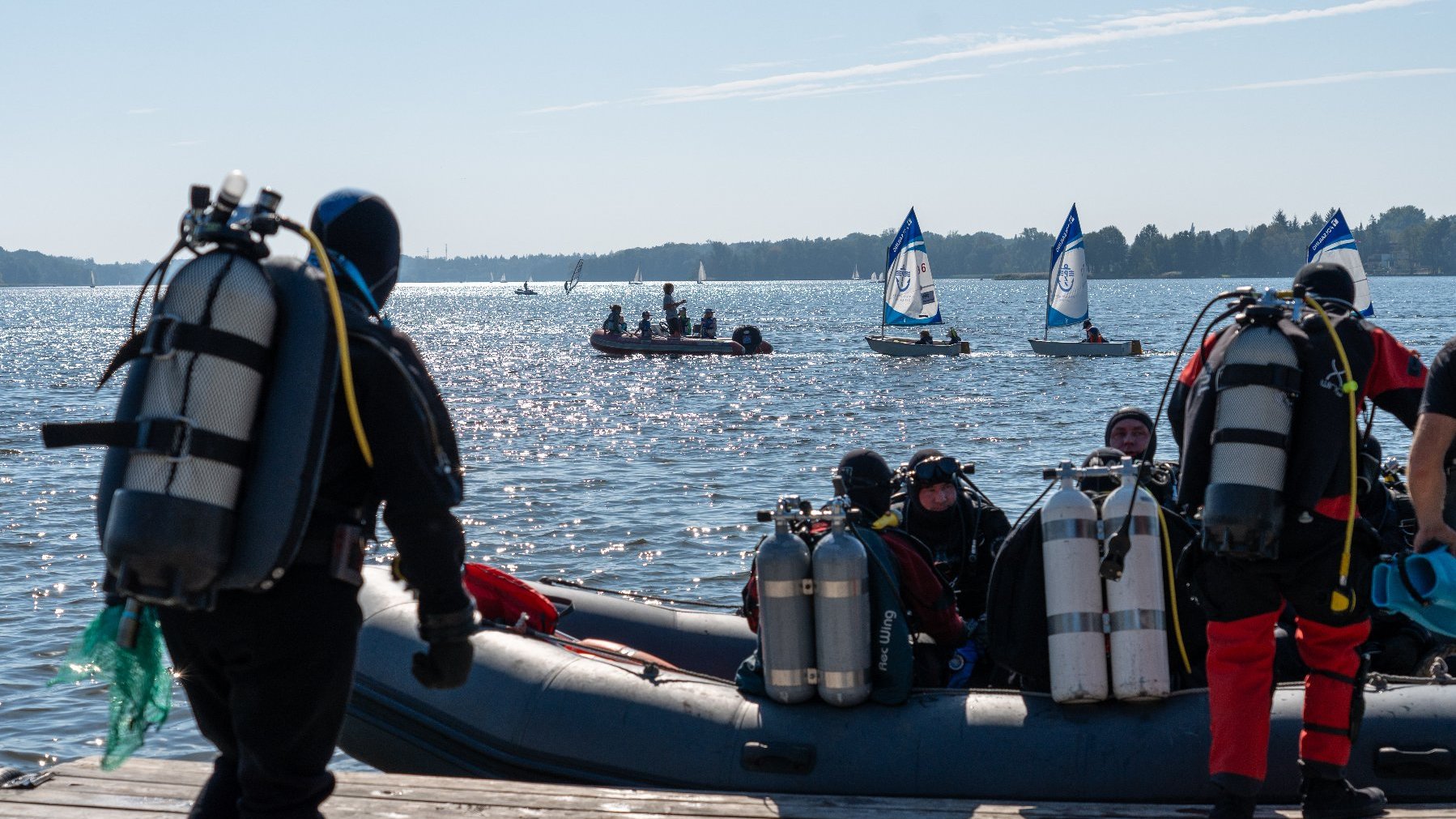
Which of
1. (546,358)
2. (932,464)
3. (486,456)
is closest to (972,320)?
(546,358)

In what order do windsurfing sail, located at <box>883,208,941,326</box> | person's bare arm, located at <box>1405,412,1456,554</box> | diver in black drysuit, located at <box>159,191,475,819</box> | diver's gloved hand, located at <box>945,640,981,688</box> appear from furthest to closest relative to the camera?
windsurfing sail, located at <box>883,208,941,326</box> → diver's gloved hand, located at <box>945,640,981,688</box> → person's bare arm, located at <box>1405,412,1456,554</box> → diver in black drysuit, located at <box>159,191,475,819</box>

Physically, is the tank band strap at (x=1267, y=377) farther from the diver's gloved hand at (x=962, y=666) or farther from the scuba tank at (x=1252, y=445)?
the diver's gloved hand at (x=962, y=666)

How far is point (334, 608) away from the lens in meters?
2.88

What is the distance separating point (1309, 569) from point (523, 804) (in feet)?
7.40

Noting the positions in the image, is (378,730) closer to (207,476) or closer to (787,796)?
(787,796)

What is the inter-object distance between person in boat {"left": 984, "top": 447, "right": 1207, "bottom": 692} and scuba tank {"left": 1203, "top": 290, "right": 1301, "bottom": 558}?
104 cm

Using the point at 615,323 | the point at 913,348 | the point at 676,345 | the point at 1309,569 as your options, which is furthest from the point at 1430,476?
the point at 615,323

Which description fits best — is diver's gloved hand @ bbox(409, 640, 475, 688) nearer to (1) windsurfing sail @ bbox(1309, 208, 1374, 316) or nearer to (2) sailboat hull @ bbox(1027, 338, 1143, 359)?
(1) windsurfing sail @ bbox(1309, 208, 1374, 316)

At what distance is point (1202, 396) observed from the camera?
3.78 m

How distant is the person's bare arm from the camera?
3.71 meters

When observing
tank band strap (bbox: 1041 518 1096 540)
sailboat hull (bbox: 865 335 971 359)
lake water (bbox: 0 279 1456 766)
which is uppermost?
tank band strap (bbox: 1041 518 1096 540)

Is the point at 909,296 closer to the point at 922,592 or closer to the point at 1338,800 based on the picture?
the point at 922,592

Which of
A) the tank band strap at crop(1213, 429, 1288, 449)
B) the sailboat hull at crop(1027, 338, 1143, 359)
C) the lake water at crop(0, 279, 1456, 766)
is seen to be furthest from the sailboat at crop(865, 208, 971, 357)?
the tank band strap at crop(1213, 429, 1288, 449)

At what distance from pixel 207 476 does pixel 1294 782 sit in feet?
11.2
